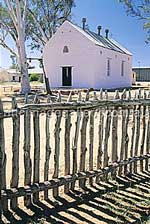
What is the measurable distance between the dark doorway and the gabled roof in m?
4.04

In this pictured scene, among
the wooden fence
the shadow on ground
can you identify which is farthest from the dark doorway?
the shadow on ground

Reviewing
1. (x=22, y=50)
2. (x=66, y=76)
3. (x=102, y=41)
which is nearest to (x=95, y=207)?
(x=22, y=50)

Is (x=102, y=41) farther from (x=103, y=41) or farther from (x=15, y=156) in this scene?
(x=15, y=156)

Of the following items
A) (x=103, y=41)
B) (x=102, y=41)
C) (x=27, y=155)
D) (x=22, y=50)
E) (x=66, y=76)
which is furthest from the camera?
(x=103, y=41)

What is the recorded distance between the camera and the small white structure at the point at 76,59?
1369 inches

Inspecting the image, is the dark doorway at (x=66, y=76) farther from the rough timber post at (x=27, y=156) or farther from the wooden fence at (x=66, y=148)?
the rough timber post at (x=27, y=156)

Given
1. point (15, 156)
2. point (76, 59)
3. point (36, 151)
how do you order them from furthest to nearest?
point (76, 59)
point (36, 151)
point (15, 156)

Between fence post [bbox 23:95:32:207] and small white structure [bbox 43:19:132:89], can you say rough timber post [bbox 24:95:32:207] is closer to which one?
fence post [bbox 23:95:32:207]

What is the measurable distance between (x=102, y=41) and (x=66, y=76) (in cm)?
679

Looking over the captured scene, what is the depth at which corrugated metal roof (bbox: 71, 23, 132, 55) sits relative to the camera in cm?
3584

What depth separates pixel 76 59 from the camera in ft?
116

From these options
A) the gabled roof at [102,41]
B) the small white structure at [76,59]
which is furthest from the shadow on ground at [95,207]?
the gabled roof at [102,41]

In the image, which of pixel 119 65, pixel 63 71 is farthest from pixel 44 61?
pixel 119 65

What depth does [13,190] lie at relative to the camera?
4.31m
